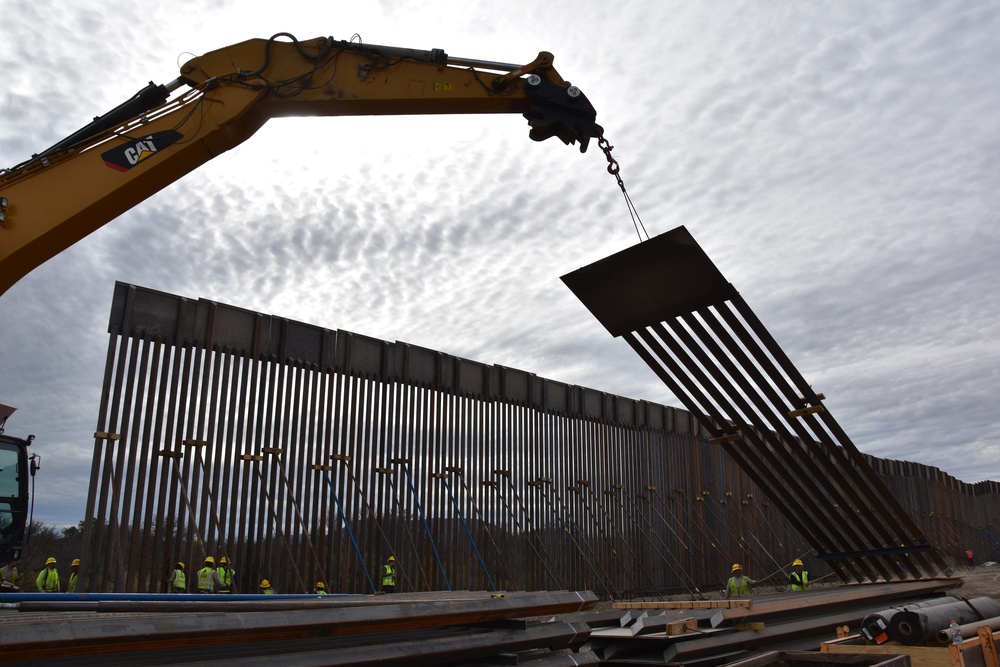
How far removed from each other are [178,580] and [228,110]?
6426 millimetres

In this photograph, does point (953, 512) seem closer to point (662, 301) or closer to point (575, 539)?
point (575, 539)

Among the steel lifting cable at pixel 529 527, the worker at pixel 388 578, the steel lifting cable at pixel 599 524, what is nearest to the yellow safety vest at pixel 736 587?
the steel lifting cable at pixel 529 527

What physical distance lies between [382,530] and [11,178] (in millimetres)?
8074

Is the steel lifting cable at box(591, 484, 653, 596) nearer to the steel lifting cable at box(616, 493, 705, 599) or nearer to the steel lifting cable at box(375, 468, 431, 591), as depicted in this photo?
the steel lifting cable at box(616, 493, 705, 599)

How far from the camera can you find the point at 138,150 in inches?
268

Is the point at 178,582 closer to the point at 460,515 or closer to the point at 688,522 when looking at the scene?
the point at 460,515

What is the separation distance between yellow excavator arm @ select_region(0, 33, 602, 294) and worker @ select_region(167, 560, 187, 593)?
5.07 m

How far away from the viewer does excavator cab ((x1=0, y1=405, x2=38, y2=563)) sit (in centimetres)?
941

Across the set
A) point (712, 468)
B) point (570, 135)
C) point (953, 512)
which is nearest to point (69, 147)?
point (570, 135)

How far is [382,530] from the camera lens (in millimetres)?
12891

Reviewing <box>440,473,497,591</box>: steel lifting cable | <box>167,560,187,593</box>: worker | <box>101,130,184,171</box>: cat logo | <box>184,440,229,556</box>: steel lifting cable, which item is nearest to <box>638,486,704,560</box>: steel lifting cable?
<box>440,473,497,591</box>: steel lifting cable

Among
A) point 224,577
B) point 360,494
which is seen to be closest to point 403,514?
point 360,494

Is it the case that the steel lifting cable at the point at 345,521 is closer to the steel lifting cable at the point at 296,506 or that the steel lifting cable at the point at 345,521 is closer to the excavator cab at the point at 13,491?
the steel lifting cable at the point at 296,506

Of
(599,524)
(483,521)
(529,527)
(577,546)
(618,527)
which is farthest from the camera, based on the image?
(618,527)
